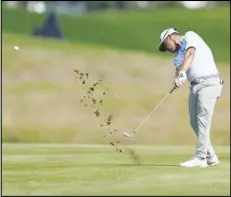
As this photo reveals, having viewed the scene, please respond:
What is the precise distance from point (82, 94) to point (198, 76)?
24.2m

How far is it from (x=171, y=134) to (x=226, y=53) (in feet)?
86.2

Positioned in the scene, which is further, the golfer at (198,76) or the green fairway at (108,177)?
the golfer at (198,76)

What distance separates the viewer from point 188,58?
10.2 m

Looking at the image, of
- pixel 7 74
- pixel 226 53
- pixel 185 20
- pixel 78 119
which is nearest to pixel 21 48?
pixel 7 74

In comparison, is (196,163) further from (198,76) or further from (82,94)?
(82,94)

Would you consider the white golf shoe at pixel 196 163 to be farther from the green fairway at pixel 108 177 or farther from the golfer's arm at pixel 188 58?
the golfer's arm at pixel 188 58

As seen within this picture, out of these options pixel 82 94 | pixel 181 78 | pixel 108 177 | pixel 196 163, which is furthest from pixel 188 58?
pixel 82 94

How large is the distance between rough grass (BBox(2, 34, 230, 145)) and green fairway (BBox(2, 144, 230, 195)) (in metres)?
14.8

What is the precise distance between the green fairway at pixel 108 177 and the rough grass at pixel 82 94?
14787 mm

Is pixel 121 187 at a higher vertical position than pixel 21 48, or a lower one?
lower

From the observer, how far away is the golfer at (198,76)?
Result: 10.3m

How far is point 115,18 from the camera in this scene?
6825cm

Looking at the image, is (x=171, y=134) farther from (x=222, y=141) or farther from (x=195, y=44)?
(x=195, y=44)

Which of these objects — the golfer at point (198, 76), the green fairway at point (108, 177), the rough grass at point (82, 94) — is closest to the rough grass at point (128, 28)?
the rough grass at point (82, 94)
